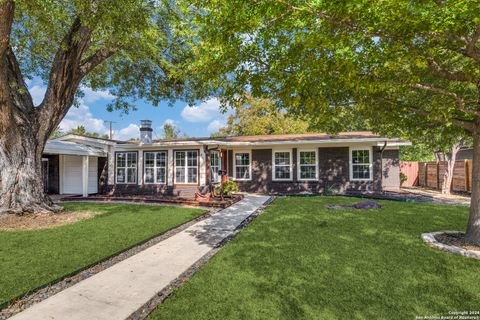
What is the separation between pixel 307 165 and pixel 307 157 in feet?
1.38

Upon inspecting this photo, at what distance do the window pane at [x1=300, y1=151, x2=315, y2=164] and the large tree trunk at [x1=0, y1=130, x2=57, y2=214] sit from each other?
10935mm

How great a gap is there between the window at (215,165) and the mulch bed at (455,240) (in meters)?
9.62

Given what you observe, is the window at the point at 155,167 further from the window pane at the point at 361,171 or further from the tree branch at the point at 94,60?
the window pane at the point at 361,171

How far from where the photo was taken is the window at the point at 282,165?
13772mm

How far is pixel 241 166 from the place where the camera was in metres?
14.6

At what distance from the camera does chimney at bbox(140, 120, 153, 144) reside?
1351 cm

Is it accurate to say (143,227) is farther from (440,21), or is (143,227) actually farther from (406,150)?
(406,150)

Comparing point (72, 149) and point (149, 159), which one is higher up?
point (72, 149)

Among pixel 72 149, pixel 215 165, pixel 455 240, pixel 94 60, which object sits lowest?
pixel 455 240

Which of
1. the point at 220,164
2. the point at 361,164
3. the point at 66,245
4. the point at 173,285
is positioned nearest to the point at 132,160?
the point at 220,164

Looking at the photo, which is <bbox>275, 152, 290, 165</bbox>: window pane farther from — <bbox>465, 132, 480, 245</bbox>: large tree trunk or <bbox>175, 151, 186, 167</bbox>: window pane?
<bbox>465, 132, 480, 245</bbox>: large tree trunk

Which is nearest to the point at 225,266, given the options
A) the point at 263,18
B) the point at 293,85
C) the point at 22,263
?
the point at 293,85

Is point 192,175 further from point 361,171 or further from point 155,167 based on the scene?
point 361,171

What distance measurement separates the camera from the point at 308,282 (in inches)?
136
